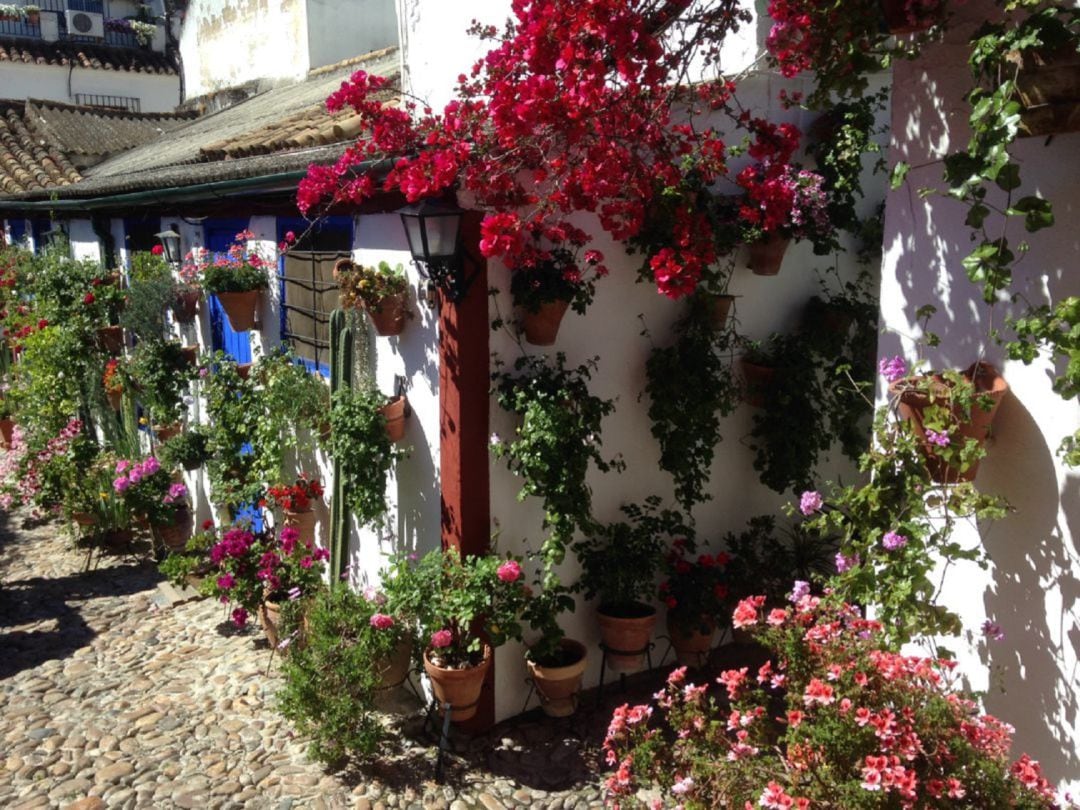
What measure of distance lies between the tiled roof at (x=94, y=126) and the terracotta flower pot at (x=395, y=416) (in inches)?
442

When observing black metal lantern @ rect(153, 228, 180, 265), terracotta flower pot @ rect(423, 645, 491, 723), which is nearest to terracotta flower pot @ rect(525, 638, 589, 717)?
terracotta flower pot @ rect(423, 645, 491, 723)

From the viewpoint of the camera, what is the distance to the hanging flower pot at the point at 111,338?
915 centimetres

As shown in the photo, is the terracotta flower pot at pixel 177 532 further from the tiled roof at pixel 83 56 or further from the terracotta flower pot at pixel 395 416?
the tiled roof at pixel 83 56

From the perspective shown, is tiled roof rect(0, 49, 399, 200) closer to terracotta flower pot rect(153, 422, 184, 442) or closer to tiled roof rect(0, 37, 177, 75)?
terracotta flower pot rect(153, 422, 184, 442)

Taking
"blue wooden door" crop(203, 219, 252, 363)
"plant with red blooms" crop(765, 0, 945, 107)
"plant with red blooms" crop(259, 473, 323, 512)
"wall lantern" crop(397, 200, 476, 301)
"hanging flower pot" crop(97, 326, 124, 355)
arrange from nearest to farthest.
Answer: "plant with red blooms" crop(765, 0, 945, 107) → "wall lantern" crop(397, 200, 476, 301) → "plant with red blooms" crop(259, 473, 323, 512) → "blue wooden door" crop(203, 219, 252, 363) → "hanging flower pot" crop(97, 326, 124, 355)

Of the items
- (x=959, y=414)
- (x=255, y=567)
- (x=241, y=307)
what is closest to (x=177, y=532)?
(x=255, y=567)

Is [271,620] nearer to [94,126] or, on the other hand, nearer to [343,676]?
[343,676]

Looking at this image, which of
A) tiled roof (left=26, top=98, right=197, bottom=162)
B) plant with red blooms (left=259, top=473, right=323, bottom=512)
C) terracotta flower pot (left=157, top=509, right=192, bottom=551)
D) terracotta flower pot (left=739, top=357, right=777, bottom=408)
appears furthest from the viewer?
tiled roof (left=26, top=98, right=197, bottom=162)

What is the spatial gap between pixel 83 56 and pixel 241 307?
835 inches

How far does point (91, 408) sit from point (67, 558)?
1.94 meters

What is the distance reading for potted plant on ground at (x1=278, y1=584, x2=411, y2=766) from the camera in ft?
16.2

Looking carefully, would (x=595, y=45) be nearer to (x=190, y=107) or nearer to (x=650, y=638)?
(x=650, y=638)

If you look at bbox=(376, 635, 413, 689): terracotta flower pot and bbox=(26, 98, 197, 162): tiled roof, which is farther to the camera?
bbox=(26, 98, 197, 162): tiled roof

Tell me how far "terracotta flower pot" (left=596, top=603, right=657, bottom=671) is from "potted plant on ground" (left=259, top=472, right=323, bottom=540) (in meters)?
2.21
